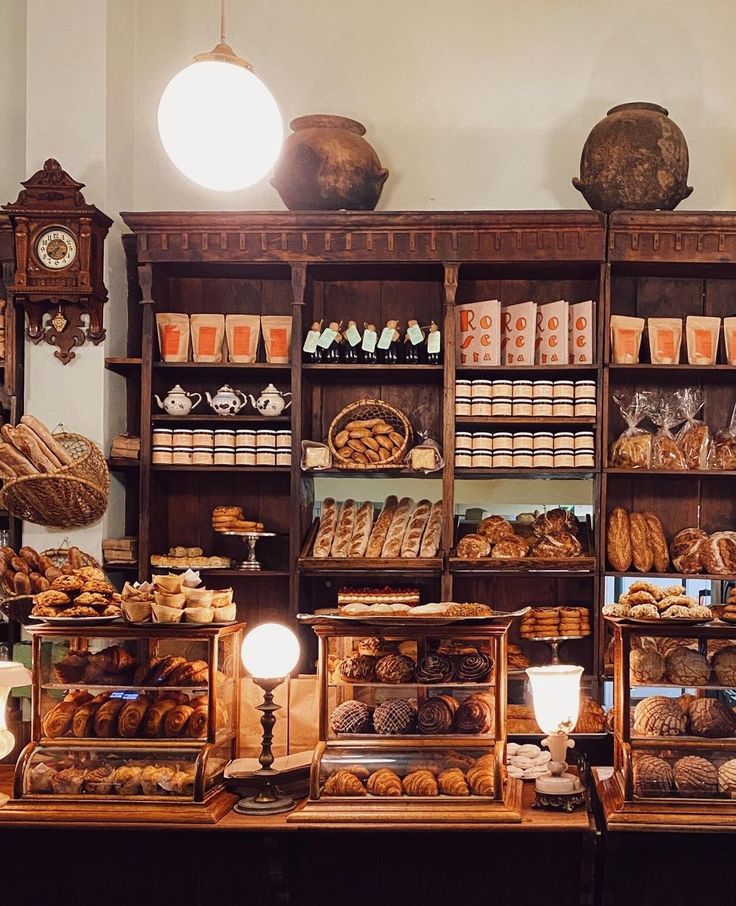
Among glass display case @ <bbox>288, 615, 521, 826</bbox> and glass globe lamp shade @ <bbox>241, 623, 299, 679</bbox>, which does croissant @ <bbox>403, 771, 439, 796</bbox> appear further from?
glass globe lamp shade @ <bbox>241, 623, 299, 679</bbox>

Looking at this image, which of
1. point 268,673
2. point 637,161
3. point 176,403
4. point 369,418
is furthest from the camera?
point 369,418

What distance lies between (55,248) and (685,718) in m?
3.29

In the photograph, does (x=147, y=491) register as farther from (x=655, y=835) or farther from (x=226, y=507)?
(x=655, y=835)

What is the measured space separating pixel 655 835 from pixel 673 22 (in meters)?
3.84

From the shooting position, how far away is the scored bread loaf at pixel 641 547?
193 inches

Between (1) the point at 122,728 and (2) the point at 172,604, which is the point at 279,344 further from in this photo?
(1) the point at 122,728

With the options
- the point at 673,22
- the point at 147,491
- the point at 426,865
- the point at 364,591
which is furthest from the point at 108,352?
the point at 673,22

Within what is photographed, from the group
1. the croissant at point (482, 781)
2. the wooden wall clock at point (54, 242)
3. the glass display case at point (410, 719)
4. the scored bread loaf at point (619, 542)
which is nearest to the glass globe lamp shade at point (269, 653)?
the glass display case at point (410, 719)

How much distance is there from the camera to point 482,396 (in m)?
4.96

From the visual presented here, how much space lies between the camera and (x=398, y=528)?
505 centimetres

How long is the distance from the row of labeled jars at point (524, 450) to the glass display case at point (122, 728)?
72.1 inches

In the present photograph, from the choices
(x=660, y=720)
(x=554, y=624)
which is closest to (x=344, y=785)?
(x=660, y=720)


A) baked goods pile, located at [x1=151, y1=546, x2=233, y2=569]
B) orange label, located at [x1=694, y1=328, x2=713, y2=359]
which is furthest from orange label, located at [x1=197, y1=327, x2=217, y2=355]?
orange label, located at [x1=694, y1=328, x2=713, y2=359]

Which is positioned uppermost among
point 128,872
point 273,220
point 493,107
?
point 493,107
